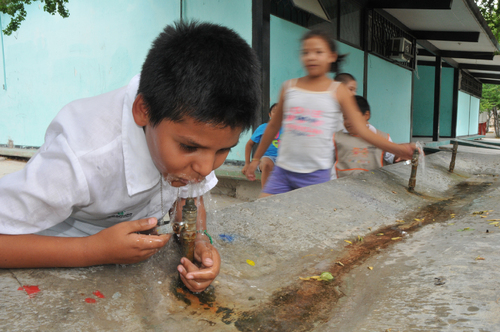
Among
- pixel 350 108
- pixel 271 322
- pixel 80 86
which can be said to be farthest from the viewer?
pixel 80 86

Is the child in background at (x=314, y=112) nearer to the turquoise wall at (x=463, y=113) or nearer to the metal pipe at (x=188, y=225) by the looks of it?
the metal pipe at (x=188, y=225)

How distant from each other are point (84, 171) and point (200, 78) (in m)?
0.42

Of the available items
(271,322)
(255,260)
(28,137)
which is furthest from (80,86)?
(271,322)

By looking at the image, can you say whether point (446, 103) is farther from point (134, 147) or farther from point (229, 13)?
point (134, 147)

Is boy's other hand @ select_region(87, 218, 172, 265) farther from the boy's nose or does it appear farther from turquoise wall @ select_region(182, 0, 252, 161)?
turquoise wall @ select_region(182, 0, 252, 161)

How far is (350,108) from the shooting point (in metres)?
2.60

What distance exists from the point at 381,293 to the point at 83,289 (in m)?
1.14

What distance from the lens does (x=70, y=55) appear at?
7469 mm

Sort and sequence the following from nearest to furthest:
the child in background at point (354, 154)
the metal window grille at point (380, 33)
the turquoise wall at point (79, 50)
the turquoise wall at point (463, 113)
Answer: the child in background at point (354, 154) < the turquoise wall at point (79, 50) < the metal window grille at point (380, 33) < the turquoise wall at point (463, 113)

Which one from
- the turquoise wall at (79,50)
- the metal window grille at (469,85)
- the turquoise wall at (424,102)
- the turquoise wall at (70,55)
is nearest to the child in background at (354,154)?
the turquoise wall at (79,50)

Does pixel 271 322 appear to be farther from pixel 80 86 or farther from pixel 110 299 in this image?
pixel 80 86

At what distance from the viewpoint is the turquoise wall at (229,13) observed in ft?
16.0

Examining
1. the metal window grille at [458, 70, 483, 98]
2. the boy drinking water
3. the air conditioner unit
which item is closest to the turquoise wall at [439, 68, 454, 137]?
the metal window grille at [458, 70, 483, 98]

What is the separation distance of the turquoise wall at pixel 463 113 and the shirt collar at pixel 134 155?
16.8 m
